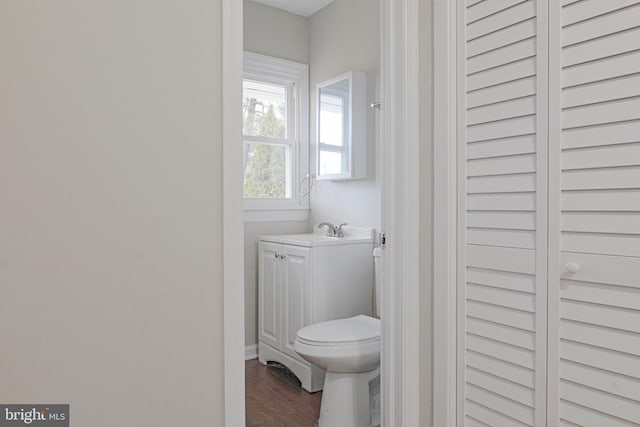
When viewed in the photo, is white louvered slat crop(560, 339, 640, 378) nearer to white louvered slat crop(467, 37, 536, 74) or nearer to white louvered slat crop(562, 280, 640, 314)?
white louvered slat crop(562, 280, 640, 314)

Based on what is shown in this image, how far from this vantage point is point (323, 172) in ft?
10.3

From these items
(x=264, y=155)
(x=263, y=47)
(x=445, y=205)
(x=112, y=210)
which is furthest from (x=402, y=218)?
(x=263, y=47)

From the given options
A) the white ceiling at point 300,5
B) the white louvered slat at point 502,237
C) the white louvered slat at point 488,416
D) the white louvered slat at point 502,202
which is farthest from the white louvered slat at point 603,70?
the white ceiling at point 300,5

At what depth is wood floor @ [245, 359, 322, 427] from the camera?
7.32 feet

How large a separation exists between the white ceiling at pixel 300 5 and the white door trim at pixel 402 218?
1698 mm

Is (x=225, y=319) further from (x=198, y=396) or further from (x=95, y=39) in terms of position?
(x=95, y=39)

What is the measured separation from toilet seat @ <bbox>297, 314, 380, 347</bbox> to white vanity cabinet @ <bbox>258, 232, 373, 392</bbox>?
0.28m

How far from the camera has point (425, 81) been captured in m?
1.59

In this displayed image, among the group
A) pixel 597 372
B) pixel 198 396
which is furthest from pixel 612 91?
pixel 198 396

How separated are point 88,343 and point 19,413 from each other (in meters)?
0.19

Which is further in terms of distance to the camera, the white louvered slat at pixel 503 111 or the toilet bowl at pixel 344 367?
the toilet bowl at pixel 344 367

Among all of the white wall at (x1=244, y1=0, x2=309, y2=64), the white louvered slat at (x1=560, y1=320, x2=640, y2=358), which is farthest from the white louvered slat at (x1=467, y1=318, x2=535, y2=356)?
the white wall at (x1=244, y1=0, x2=309, y2=64)

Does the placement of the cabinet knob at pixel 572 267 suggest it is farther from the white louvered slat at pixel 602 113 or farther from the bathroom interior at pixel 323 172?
the bathroom interior at pixel 323 172

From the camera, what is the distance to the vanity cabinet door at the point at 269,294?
2836mm
